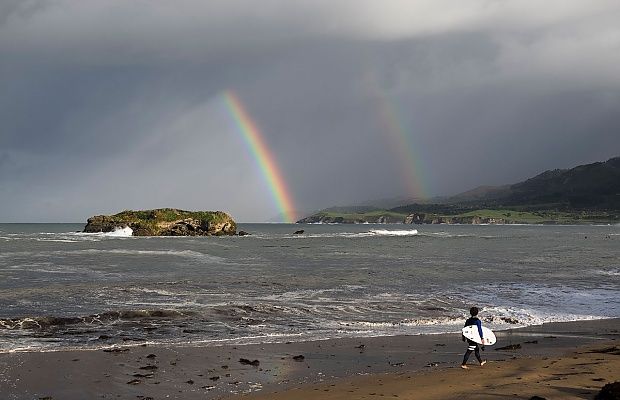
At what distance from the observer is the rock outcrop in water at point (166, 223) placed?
140625 millimetres

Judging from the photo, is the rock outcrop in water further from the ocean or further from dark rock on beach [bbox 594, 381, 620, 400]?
dark rock on beach [bbox 594, 381, 620, 400]

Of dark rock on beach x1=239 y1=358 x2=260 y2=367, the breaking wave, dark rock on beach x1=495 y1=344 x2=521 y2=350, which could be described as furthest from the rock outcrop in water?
dark rock on beach x1=495 y1=344 x2=521 y2=350

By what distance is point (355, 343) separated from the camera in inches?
688

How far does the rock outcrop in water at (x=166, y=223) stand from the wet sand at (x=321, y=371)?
5048 inches

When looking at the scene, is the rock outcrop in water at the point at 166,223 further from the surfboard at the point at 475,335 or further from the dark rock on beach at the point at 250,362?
the surfboard at the point at 475,335

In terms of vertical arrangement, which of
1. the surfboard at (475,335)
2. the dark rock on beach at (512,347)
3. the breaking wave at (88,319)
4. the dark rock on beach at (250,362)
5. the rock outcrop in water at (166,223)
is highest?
the rock outcrop in water at (166,223)

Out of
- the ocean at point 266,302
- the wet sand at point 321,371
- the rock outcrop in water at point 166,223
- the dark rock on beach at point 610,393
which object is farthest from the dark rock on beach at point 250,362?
the rock outcrop in water at point 166,223

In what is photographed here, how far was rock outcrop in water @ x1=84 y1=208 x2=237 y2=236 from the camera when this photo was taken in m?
141

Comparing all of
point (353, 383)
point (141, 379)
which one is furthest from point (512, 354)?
point (141, 379)

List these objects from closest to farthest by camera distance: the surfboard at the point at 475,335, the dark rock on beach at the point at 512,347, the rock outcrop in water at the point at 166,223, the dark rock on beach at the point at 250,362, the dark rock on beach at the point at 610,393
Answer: the dark rock on beach at the point at 610,393, the dark rock on beach at the point at 250,362, the surfboard at the point at 475,335, the dark rock on beach at the point at 512,347, the rock outcrop in water at the point at 166,223

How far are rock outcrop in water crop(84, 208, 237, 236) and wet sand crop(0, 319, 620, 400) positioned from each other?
5048 inches

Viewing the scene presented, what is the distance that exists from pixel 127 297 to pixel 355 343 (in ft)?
46.6

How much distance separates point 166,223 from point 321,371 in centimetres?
13242

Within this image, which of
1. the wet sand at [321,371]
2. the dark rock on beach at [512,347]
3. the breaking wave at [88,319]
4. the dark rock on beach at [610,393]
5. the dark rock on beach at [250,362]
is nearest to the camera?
the dark rock on beach at [610,393]
